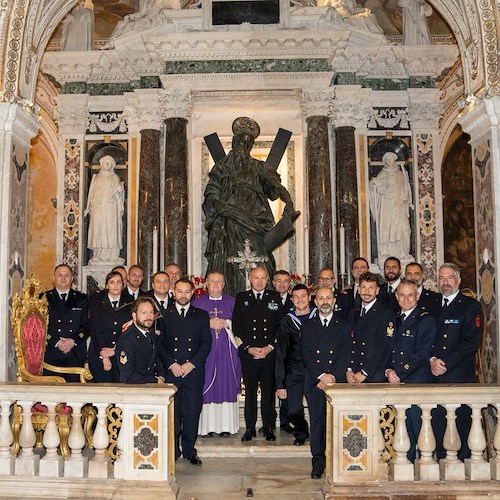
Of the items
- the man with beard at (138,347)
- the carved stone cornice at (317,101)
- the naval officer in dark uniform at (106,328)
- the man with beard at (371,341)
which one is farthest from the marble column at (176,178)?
the man with beard at (371,341)

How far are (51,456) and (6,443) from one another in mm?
397

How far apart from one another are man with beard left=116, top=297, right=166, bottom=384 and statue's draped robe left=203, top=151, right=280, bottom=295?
13.3ft

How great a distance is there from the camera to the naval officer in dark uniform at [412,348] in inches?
238

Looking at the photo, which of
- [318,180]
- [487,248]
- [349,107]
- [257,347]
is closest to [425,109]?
[349,107]

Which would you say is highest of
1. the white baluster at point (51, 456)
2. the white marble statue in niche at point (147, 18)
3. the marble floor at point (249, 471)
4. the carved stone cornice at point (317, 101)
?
the white marble statue in niche at point (147, 18)

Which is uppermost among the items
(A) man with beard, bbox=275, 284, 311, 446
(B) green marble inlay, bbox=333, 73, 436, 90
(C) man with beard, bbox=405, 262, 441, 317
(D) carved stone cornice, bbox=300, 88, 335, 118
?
(B) green marble inlay, bbox=333, 73, 436, 90

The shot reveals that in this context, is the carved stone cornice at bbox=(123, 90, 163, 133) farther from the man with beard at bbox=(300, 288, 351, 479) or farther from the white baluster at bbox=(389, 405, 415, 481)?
the white baluster at bbox=(389, 405, 415, 481)

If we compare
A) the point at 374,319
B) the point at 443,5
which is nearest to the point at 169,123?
the point at 443,5

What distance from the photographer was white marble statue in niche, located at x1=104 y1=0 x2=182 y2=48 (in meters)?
11.1

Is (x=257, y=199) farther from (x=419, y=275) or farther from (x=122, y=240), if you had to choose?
(x=419, y=275)

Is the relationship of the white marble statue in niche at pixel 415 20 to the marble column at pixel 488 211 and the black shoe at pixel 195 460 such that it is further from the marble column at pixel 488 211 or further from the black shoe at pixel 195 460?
the black shoe at pixel 195 460

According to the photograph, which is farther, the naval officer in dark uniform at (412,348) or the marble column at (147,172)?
the marble column at (147,172)

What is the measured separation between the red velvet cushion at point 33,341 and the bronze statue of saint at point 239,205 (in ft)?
11.5

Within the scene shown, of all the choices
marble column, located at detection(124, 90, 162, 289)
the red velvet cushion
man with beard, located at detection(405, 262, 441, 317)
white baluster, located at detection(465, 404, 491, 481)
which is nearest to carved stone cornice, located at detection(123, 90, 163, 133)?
marble column, located at detection(124, 90, 162, 289)
